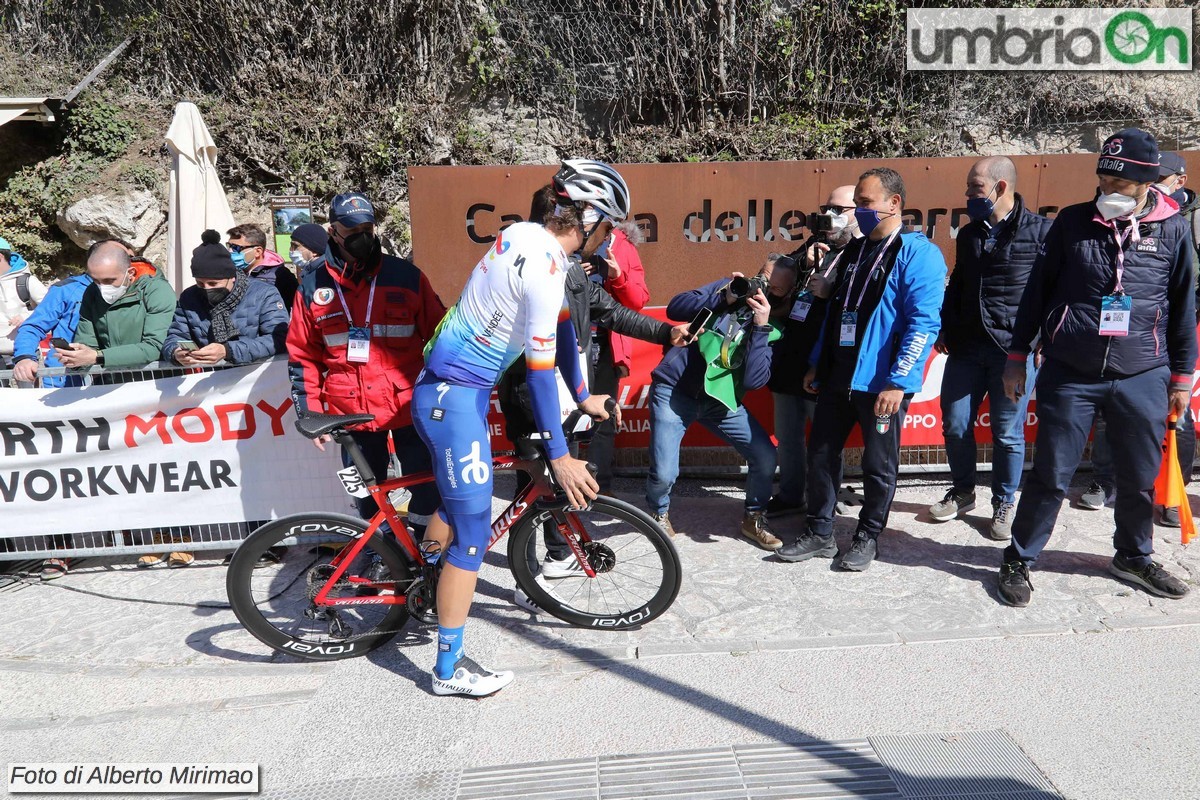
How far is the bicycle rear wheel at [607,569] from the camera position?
12.0 feet

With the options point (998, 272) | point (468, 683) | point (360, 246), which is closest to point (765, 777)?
point (468, 683)

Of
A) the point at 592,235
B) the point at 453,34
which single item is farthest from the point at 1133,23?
the point at 592,235

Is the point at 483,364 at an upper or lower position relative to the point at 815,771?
upper

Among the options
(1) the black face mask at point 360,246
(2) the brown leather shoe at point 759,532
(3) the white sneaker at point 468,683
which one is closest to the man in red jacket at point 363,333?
(1) the black face mask at point 360,246

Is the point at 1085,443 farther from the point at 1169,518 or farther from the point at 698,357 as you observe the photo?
the point at 698,357

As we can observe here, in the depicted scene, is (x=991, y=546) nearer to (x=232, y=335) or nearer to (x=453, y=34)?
(x=232, y=335)

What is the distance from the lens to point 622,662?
3660 millimetres

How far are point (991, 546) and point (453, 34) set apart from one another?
11837mm

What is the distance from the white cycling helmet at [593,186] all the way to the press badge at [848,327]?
5.29 ft

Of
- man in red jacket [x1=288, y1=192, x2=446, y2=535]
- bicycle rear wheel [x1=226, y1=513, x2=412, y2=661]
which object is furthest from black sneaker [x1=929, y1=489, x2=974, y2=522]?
bicycle rear wheel [x1=226, y1=513, x2=412, y2=661]

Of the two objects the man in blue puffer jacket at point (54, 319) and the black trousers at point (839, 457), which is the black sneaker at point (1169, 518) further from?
the man in blue puffer jacket at point (54, 319)

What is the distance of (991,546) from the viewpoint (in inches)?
188

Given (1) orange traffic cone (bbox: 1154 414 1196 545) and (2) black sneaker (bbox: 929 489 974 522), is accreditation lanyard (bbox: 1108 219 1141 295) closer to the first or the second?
(1) orange traffic cone (bbox: 1154 414 1196 545)

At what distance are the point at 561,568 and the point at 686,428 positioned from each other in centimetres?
114
